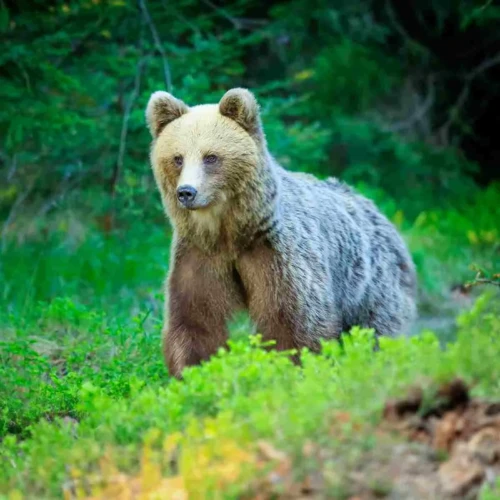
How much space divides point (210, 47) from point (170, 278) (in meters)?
4.25

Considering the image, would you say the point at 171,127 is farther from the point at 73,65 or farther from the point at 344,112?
the point at 344,112

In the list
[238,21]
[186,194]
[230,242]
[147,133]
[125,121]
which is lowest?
[230,242]

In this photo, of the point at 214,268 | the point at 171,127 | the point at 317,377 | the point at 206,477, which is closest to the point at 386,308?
the point at 214,268

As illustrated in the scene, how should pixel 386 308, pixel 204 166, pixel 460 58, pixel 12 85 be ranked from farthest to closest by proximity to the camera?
pixel 460 58 → pixel 12 85 → pixel 386 308 → pixel 204 166

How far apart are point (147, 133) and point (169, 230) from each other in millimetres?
974

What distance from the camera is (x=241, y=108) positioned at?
19.4 feet

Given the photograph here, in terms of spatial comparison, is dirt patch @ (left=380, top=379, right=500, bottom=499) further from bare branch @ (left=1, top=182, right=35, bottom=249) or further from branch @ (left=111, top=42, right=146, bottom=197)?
bare branch @ (left=1, top=182, right=35, bottom=249)

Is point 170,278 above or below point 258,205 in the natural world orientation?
below

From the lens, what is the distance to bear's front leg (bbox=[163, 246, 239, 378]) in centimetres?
597

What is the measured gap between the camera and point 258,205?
5.92 m

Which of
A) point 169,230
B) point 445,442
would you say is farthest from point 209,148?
point 169,230

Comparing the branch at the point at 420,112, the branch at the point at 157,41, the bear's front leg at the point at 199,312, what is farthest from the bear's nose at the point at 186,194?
the branch at the point at 420,112

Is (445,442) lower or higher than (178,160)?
lower

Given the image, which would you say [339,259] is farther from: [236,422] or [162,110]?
[236,422]
